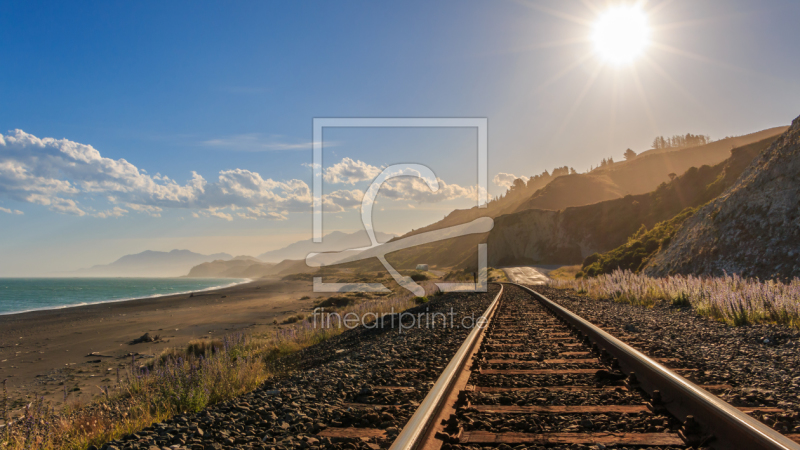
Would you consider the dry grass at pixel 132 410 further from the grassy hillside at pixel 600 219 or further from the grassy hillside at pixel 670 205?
the grassy hillside at pixel 600 219

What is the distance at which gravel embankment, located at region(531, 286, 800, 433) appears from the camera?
3.44m

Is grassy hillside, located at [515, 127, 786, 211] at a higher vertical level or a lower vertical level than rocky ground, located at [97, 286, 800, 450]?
higher

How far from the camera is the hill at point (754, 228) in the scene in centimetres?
1698

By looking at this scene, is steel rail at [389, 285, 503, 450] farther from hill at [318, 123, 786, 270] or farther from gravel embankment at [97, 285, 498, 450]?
hill at [318, 123, 786, 270]

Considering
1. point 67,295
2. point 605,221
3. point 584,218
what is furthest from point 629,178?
point 67,295

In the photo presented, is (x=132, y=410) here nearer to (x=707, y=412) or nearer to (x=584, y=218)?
(x=707, y=412)

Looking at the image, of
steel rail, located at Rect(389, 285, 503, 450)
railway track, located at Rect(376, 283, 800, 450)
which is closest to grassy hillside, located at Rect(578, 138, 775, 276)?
railway track, located at Rect(376, 283, 800, 450)

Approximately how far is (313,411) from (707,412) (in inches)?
130

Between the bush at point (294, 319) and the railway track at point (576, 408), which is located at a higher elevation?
the railway track at point (576, 408)

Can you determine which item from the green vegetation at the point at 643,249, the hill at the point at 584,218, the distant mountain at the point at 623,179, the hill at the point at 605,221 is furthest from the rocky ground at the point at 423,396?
the distant mountain at the point at 623,179

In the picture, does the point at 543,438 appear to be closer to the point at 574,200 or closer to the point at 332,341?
the point at 332,341

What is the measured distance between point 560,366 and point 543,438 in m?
2.34

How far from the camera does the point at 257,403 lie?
14.0ft

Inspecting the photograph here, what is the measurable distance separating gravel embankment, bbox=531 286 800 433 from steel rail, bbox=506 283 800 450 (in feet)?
1.66
